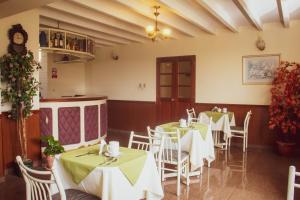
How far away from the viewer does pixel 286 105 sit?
5.33 metres

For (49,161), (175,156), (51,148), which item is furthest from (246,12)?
(49,161)

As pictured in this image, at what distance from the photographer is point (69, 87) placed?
8.64m

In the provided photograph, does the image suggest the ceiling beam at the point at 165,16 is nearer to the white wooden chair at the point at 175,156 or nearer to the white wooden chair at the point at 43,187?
the white wooden chair at the point at 175,156

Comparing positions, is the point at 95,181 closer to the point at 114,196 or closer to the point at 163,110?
the point at 114,196

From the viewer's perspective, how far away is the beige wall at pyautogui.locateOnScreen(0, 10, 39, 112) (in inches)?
161

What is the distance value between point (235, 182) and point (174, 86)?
3.65m

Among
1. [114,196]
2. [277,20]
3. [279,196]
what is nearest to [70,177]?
[114,196]

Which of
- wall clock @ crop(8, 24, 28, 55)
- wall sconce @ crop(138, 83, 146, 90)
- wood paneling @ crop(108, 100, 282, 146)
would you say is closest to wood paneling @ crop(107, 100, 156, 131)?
wood paneling @ crop(108, 100, 282, 146)

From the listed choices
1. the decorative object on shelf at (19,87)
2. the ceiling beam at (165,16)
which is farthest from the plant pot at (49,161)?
the ceiling beam at (165,16)

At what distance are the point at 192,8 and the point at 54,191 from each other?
12.8ft

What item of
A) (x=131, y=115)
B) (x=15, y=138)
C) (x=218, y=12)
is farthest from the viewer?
(x=131, y=115)

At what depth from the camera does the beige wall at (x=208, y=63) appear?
5.88 meters

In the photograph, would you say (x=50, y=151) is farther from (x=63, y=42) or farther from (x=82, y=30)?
(x=82, y=30)

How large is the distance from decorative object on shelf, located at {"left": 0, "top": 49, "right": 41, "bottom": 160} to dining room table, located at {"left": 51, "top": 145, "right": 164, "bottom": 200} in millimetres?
2022
